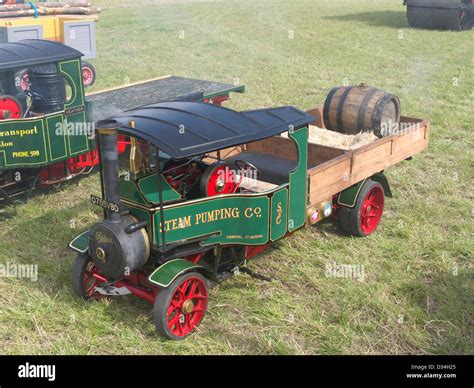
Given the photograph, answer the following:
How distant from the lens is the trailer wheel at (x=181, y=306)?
5430 millimetres

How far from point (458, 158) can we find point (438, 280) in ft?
14.8

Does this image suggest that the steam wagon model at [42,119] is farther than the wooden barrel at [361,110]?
No

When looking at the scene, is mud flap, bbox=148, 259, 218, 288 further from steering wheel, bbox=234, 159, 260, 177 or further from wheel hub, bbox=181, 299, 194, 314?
steering wheel, bbox=234, 159, 260, 177

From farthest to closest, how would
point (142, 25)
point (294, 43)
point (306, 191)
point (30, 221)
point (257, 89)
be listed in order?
point (142, 25) < point (294, 43) < point (257, 89) < point (30, 221) < point (306, 191)

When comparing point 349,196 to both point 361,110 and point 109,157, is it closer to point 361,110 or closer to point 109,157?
point 361,110

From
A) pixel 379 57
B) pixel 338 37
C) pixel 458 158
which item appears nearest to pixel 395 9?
pixel 338 37

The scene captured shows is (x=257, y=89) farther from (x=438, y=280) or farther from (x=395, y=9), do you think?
(x=395, y=9)

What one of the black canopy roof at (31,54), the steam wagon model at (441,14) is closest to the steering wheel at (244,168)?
the black canopy roof at (31,54)

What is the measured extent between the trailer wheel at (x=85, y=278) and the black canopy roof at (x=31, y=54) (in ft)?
11.3

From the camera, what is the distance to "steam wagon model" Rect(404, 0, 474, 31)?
2277 centimetres

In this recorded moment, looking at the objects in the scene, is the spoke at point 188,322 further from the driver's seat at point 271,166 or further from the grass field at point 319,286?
the driver's seat at point 271,166

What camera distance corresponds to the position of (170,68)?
19.0m

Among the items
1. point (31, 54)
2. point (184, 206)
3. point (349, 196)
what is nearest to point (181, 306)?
point (184, 206)

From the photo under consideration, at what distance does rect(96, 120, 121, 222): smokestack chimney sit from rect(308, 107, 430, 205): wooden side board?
7.56 feet
